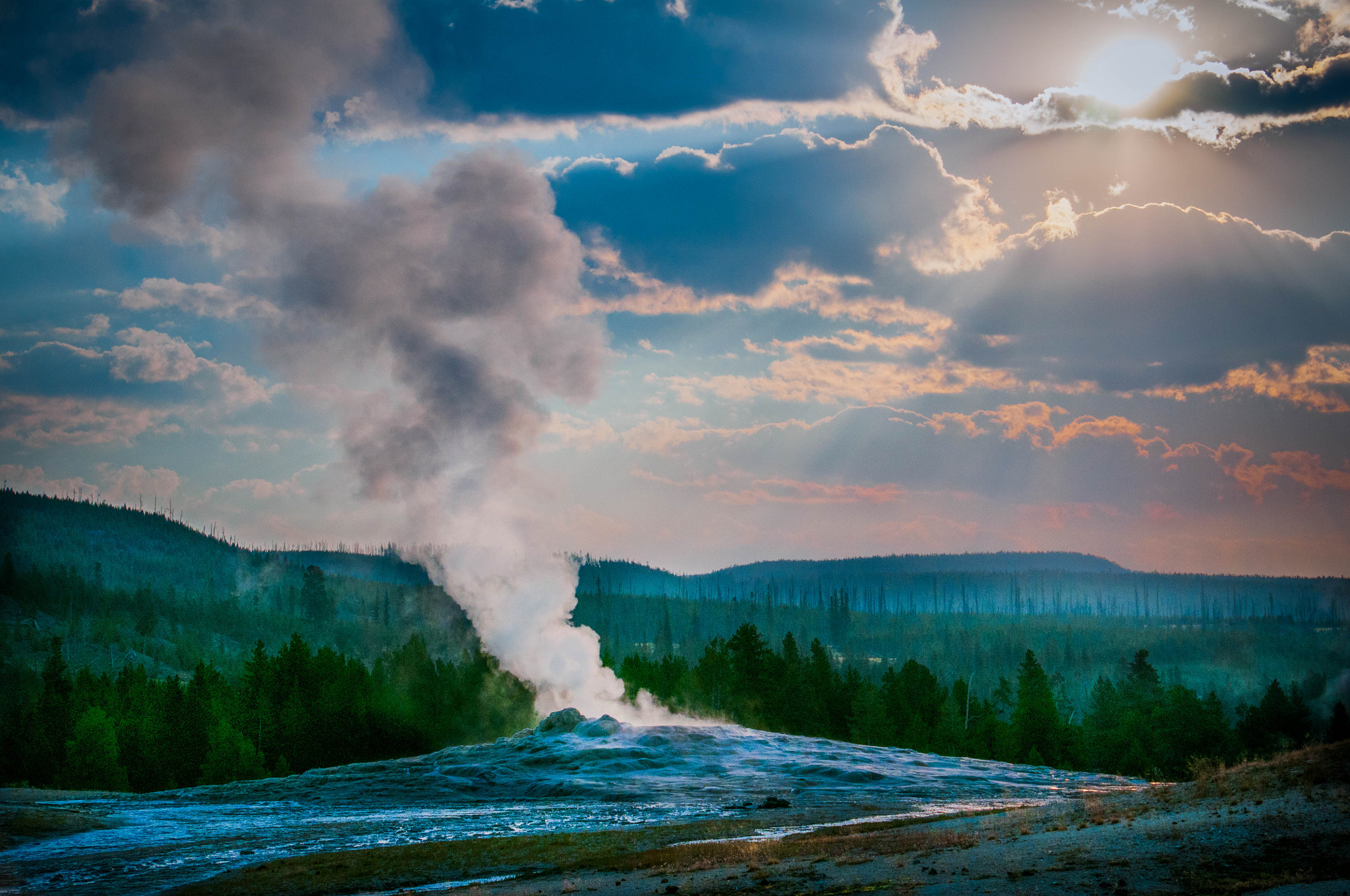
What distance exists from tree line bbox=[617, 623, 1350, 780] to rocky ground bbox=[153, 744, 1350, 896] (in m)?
46.2

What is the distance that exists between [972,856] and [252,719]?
78.7m

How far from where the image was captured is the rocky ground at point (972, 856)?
21156mm

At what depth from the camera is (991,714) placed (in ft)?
306

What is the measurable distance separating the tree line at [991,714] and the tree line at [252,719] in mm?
21109

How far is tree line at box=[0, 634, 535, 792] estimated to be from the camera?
76.2m

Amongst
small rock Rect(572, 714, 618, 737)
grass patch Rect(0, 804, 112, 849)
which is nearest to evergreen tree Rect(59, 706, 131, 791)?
grass patch Rect(0, 804, 112, 849)

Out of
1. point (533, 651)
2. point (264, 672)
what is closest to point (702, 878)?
point (533, 651)

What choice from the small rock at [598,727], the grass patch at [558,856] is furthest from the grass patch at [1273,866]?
the small rock at [598,727]

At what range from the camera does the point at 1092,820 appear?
30516mm

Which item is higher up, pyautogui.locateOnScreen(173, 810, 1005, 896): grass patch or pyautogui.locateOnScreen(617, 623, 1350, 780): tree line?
pyautogui.locateOnScreen(173, 810, 1005, 896): grass patch

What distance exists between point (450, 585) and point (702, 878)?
6947 cm

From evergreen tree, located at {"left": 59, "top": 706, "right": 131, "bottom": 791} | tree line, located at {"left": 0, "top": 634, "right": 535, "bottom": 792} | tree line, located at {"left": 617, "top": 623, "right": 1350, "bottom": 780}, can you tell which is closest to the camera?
evergreen tree, located at {"left": 59, "top": 706, "right": 131, "bottom": 791}

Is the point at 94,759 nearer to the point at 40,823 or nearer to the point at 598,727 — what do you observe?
the point at 40,823

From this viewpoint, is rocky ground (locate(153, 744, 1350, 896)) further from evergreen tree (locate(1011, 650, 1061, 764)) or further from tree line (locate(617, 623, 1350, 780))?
evergreen tree (locate(1011, 650, 1061, 764))
